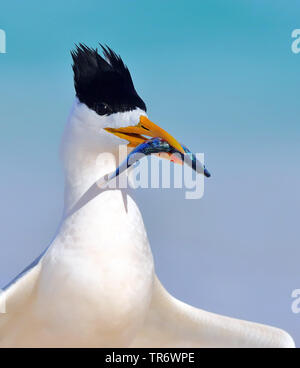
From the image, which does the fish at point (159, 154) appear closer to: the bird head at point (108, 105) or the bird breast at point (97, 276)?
the bird head at point (108, 105)

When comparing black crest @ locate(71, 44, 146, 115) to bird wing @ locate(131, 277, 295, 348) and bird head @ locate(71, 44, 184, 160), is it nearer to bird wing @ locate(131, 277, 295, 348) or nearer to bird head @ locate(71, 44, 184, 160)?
bird head @ locate(71, 44, 184, 160)

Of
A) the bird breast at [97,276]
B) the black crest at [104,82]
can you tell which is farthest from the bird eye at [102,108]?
the bird breast at [97,276]

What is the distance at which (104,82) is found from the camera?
652cm

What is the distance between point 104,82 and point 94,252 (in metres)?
1.87

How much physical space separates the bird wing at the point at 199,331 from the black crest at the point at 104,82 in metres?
2.33

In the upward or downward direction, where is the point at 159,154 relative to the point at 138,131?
downward

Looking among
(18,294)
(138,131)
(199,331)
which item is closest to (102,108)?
(138,131)

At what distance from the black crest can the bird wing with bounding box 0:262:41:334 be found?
1.82m

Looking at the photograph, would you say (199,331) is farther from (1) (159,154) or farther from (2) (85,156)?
(2) (85,156)

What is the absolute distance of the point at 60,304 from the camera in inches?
231

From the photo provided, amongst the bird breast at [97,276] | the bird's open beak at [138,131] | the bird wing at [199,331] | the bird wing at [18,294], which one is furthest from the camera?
the bird wing at [199,331]

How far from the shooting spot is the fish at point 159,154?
6078 mm
